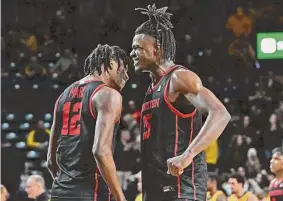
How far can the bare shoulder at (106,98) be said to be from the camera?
18.0 ft

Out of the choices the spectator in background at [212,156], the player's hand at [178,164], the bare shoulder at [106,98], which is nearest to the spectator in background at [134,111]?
the spectator in background at [212,156]

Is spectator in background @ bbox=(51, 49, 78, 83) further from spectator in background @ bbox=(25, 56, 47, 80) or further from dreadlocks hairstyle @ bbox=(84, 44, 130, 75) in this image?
dreadlocks hairstyle @ bbox=(84, 44, 130, 75)

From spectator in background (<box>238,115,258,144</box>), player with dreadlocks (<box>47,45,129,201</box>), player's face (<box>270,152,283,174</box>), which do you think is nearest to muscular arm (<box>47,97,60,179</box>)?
player with dreadlocks (<box>47,45,129,201</box>)

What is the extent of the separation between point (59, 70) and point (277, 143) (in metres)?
5.65

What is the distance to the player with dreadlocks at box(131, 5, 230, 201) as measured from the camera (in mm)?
4926

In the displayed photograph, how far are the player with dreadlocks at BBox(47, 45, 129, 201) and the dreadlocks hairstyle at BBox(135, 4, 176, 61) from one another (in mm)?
469

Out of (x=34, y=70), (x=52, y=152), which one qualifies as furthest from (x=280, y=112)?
(x=52, y=152)

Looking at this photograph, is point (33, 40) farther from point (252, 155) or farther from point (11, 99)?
point (252, 155)

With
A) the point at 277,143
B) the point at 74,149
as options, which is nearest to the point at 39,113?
the point at 277,143

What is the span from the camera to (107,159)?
534cm

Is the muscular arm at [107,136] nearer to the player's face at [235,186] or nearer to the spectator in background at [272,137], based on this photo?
the player's face at [235,186]

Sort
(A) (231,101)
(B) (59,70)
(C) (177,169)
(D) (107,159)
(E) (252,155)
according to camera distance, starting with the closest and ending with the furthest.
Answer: (C) (177,169), (D) (107,159), (E) (252,155), (A) (231,101), (B) (59,70)

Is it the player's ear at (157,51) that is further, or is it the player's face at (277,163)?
the player's face at (277,163)

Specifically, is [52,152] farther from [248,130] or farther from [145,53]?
[248,130]
